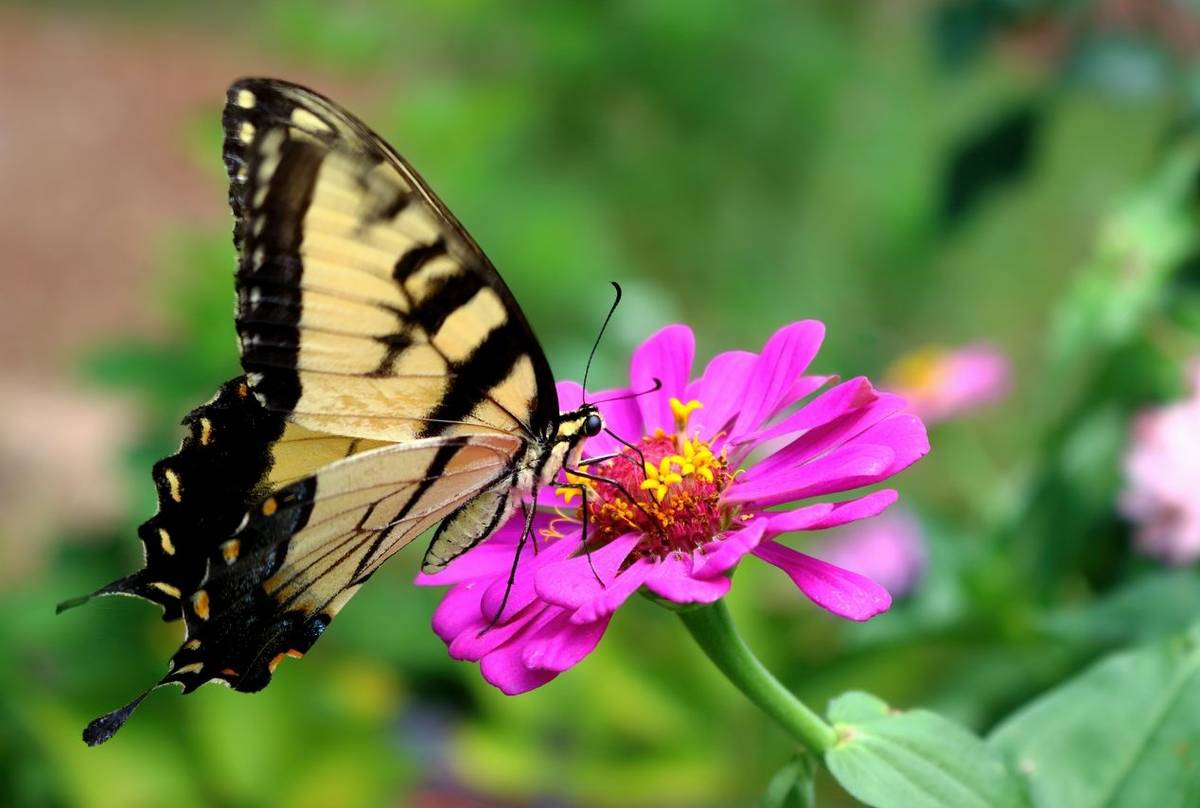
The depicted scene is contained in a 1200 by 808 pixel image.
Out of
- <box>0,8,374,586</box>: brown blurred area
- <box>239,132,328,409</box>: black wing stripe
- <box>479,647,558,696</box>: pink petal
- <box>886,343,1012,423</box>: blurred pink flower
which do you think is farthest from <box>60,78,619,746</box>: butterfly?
<box>0,8,374,586</box>: brown blurred area

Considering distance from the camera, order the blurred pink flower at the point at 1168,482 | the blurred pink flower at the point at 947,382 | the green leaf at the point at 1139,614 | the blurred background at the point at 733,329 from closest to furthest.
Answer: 1. the green leaf at the point at 1139,614
2. the blurred pink flower at the point at 1168,482
3. the blurred background at the point at 733,329
4. the blurred pink flower at the point at 947,382

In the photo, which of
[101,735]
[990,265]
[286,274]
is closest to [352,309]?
[286,274]

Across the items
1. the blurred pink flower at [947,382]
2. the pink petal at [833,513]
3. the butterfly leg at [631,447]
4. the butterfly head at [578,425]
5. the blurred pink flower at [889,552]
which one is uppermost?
the pink petal at [833,513]

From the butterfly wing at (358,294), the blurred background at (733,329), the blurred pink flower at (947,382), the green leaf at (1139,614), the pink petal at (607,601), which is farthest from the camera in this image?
the blurred pink flower at (947,382)

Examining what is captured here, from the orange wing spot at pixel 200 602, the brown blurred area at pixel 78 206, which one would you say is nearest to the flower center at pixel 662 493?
the orange wing spot at pixel 200 602

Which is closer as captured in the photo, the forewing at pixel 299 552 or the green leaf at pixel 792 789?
the green leaf at pixel 792 789

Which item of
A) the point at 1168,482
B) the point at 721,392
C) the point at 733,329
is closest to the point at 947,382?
the point at 1168,482

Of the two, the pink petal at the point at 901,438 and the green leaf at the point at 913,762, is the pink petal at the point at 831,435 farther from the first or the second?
the green leaf at the point at 913,762
